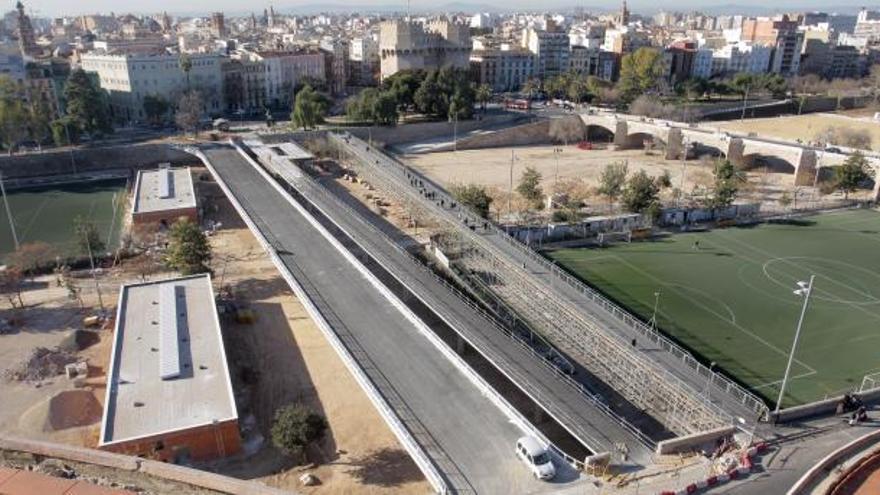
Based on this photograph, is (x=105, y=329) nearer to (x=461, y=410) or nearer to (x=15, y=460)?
(x=15, y=460)

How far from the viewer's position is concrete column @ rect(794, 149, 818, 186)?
208 feet

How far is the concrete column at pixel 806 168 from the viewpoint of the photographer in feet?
208

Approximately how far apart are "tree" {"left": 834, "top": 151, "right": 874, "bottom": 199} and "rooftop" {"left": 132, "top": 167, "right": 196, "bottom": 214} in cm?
→ 5739

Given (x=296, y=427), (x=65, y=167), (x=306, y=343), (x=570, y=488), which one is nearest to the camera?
(x=570, y=488)

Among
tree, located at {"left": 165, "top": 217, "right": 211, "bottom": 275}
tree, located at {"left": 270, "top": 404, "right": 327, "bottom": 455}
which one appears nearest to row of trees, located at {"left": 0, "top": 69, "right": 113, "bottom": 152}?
tree, located at {"left": 165, "top": 217, "right": 211, "bottom": 275}

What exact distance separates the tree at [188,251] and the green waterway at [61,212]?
13128 mm

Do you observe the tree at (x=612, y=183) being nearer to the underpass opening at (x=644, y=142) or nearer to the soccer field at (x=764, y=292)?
the soccer field at (x=764, y=292)

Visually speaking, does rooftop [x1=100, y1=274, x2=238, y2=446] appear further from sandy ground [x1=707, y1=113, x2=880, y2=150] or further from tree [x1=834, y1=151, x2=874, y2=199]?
sandy ground [x1=707, y1=113, x2=880, y2=150]

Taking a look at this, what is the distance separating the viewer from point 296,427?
922 inches

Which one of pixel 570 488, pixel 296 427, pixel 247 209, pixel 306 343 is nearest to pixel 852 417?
pixel 570 488

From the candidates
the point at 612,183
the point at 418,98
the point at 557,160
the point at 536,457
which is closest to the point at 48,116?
the point at 418,98

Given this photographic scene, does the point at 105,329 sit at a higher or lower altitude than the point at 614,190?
lower

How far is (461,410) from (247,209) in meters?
29.8

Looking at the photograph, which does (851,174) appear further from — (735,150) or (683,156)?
(683,156)
